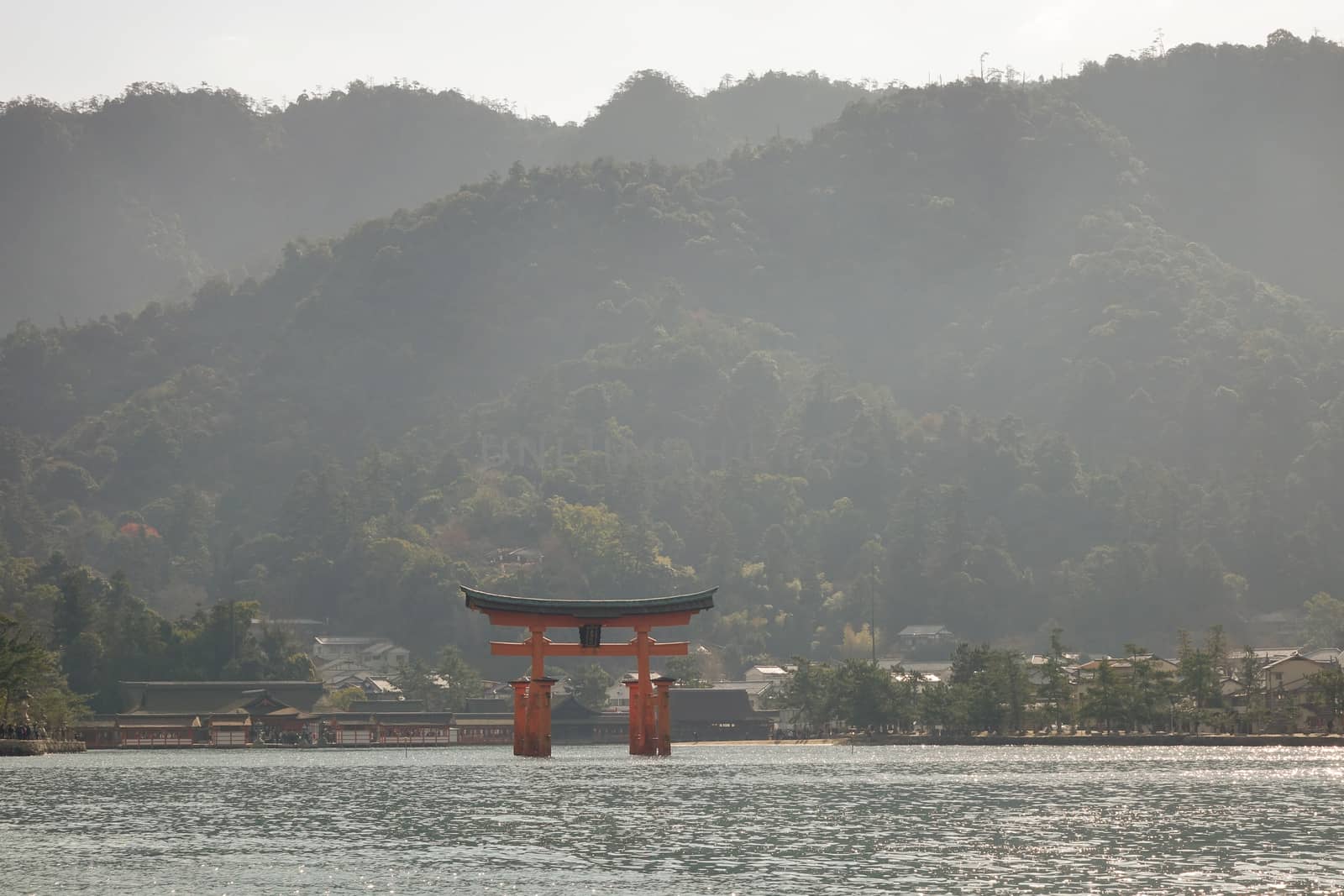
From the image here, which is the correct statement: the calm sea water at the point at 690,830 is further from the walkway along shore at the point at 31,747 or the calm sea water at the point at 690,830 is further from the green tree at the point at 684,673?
the green tree at the point at 684,673

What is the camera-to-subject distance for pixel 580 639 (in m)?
74.2

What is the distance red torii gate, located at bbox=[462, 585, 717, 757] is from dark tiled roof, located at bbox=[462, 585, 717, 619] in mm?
35

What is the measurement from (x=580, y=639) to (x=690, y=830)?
109 ft

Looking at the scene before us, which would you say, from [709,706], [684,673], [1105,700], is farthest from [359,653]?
[1105,700]

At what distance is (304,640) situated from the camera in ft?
519

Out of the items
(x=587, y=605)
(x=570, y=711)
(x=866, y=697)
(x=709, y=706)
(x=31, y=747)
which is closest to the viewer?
(x=587, y=605)

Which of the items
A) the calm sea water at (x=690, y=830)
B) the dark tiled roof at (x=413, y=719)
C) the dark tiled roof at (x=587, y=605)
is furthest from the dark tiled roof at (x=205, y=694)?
the dark tiled roof at (x=587, y=605)

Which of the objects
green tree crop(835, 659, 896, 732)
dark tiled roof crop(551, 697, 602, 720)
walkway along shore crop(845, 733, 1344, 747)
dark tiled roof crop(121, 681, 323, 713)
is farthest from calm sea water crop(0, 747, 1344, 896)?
dark tiled roof crop(551, 697, 602, 720)

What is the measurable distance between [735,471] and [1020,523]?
106 ft

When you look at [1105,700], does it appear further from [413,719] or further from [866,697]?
[413,719]

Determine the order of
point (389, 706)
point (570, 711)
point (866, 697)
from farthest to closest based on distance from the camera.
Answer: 1. point (389, 706)
2. point (570, 711)
3. point (866, 697)

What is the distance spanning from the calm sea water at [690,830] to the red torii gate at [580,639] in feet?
21.5

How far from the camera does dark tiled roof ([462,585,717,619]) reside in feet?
238

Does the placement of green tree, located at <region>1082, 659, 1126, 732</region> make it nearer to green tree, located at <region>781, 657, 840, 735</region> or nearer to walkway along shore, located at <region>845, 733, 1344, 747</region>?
walkway along shore, located at <region>845, 733, 1344, 747</region>
